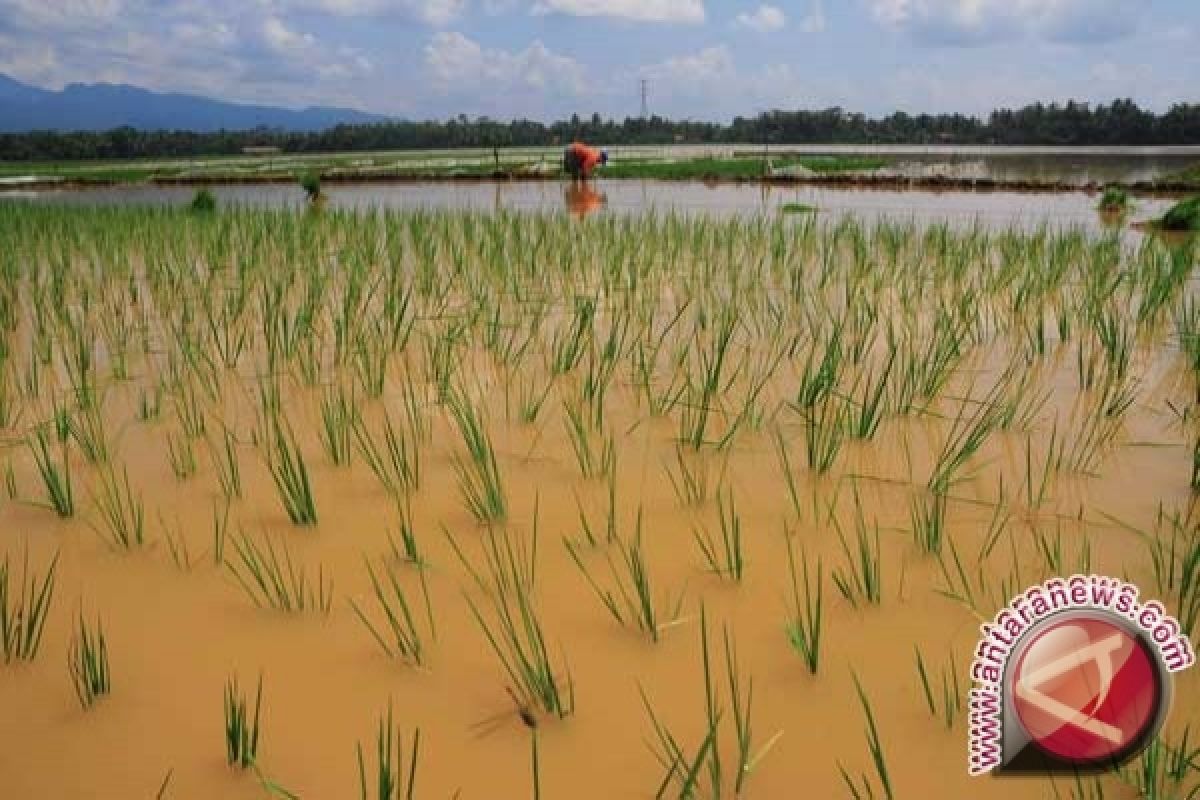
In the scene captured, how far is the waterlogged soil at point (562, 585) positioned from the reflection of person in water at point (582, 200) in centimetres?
753

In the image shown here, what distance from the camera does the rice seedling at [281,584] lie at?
5.03 ft

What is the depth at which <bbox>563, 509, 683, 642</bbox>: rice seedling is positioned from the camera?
1.42 metres

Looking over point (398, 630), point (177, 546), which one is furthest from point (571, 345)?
point (398, 630)

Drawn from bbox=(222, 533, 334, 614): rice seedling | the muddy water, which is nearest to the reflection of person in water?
the muddy water

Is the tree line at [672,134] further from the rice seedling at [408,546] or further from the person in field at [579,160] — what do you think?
the rice seedling at [408,546]

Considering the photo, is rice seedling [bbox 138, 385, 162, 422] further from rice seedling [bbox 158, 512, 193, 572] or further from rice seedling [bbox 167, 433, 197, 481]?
rice seedling [bbox 158, 512, 193, 572]

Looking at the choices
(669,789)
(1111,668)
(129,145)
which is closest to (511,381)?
(669,789)

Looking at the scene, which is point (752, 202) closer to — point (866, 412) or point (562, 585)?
point (866, 412)

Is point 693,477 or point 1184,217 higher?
point 1184,217

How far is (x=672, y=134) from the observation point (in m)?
71.3

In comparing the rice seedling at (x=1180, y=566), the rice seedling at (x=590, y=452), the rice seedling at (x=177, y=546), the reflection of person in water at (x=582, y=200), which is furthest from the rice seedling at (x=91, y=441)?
the reflection of person in water at (x=582, y=200)

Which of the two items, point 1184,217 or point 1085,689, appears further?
point 1184,217
